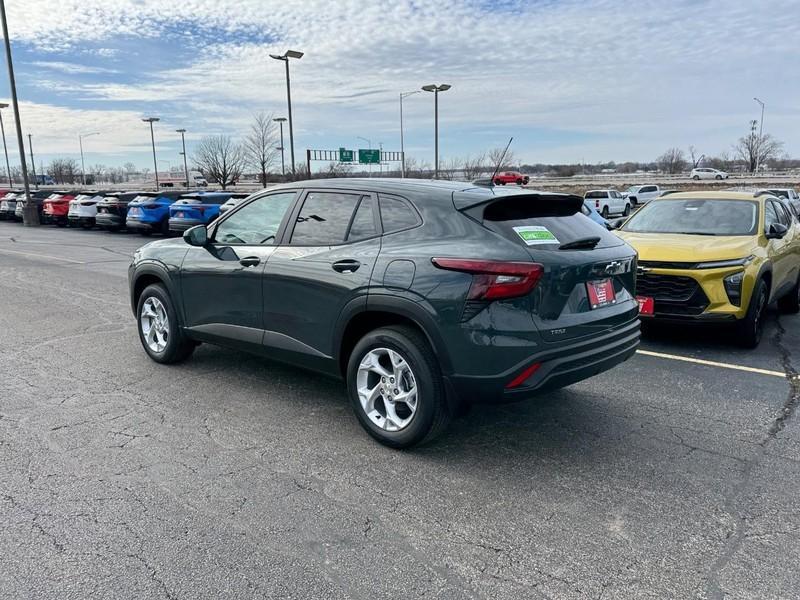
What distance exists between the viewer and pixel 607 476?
12.1ft

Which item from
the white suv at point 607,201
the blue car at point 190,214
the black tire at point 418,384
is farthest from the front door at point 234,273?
the white suv at point 607,201

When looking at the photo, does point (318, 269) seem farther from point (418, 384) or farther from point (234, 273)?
point (418, 384)

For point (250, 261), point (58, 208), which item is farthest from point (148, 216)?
point (250, 261)

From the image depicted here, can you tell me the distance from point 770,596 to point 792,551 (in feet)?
1.45

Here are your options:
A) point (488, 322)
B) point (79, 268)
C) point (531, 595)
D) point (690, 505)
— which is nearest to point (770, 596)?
point (690, 505)

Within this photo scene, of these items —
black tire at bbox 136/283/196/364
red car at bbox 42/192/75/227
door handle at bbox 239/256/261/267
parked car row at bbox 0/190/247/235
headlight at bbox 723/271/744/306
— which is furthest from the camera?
red car at bbox 42/192/75/227

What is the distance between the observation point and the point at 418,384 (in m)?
3.78

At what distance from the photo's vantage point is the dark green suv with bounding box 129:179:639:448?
3557 millimetres

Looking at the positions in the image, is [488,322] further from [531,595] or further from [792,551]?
[792,551]

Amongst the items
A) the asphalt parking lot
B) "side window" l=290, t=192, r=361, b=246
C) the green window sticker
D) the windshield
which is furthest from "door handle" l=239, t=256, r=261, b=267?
the windshield

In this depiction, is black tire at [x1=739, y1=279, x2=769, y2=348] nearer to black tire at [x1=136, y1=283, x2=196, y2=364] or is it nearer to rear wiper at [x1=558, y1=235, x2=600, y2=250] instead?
rear wiper at [x1=558, y1=235, x2=600, y2=250]

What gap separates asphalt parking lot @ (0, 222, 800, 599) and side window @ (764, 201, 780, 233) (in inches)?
88.2

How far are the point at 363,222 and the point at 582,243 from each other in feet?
4.79

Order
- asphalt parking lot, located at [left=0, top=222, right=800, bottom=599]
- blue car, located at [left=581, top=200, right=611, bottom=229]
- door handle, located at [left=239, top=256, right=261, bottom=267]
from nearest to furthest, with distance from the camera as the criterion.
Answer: asphalt parking lot, located at [left=0, top=222, right=800, bottom=599]
door handle, located at [left=239, top=256, right=261, bottom=267]
blue car, located at [left=581, top=200, right=611, bottom=229]
